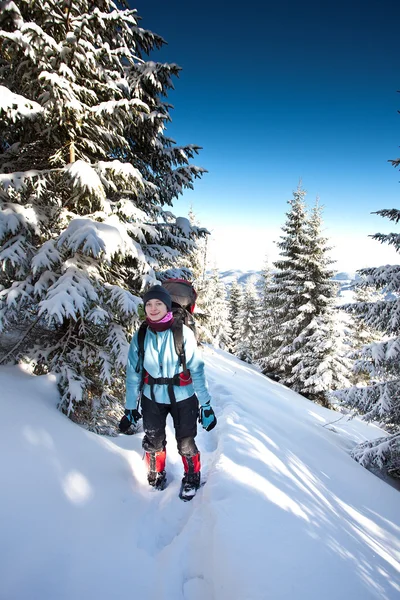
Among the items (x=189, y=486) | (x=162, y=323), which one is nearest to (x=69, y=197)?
(x=162, y=323)

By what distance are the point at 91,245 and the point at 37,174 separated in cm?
171

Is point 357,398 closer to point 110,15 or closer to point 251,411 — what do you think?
point 251,411

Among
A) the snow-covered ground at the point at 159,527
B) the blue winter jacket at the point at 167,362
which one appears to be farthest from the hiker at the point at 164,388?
the snow-covered ground at the point at 159,527

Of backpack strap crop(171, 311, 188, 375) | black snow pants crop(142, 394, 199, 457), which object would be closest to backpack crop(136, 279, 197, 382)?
backpack strap crop(171, 311, 188, 375)

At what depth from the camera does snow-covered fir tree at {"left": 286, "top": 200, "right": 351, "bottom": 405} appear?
1530cm

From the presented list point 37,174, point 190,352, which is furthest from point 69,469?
point 37,174

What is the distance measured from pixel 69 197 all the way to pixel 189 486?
4.96 m

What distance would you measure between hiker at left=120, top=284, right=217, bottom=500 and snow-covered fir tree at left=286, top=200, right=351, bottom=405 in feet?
43.8

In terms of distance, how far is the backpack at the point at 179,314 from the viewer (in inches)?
124

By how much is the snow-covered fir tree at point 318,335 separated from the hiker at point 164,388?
13.4 meters

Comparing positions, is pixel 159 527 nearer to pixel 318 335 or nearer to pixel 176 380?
pixel 176 380

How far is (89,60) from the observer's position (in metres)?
4.60

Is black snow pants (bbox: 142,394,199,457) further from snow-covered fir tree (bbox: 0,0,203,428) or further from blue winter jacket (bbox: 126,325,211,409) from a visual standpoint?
snow-covered fir tree (bbox: 0,0,203,428)

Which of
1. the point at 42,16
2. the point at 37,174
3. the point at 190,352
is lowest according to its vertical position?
the point at 190,352
